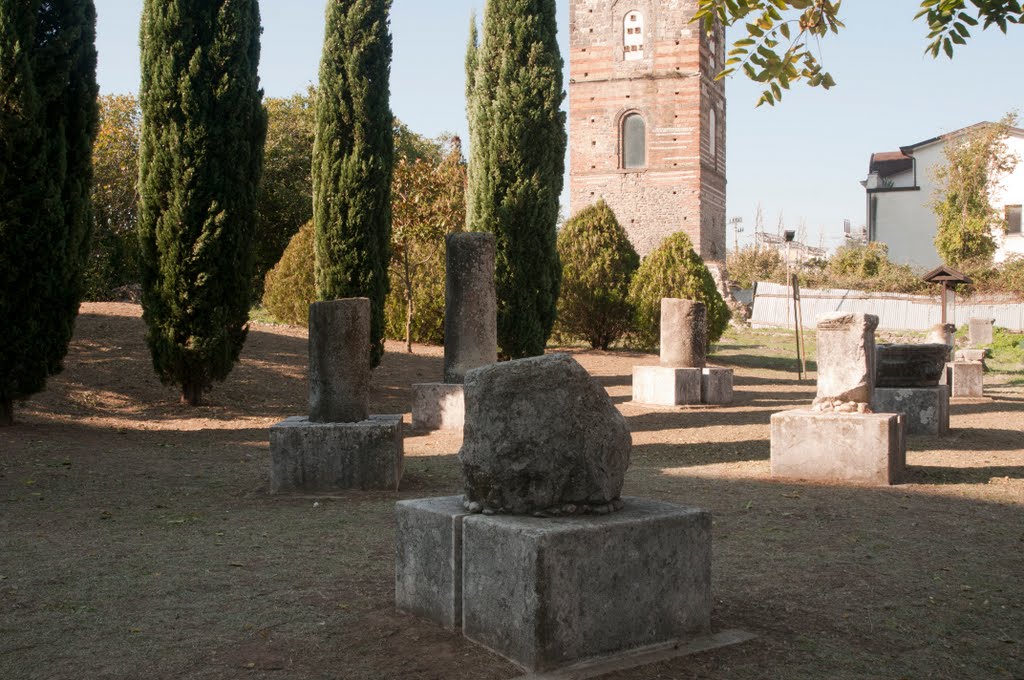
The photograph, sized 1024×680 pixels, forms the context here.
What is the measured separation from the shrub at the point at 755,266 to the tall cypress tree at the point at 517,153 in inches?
1216

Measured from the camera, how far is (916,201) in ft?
165

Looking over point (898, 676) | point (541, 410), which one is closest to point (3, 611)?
point (541, 410)

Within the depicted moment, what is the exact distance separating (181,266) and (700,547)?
10317 millimetres

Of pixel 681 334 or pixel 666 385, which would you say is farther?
pixel 681 334

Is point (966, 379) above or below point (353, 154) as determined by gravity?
below

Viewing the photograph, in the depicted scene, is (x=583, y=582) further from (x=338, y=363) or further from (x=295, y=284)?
(x=295, y=284)

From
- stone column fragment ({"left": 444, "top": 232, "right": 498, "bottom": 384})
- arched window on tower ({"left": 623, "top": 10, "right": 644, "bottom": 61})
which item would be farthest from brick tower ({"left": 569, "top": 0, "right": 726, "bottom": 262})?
stone column fragment ({"left": 444, "top": 232, "right": 498, "bottom": 384})

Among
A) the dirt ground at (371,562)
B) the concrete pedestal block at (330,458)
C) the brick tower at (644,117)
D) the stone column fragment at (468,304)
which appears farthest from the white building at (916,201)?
the concrete pedestal block at (330,458)

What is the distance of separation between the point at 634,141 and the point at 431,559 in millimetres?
33182

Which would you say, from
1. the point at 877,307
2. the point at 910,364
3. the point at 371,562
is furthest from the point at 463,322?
the point at 877,307

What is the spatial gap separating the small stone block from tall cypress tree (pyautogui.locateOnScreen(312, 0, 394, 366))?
33.1 feet

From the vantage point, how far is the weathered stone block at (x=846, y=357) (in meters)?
8.39

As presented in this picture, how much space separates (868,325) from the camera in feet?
27.8

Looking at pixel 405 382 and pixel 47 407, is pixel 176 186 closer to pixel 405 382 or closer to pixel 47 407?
pixel 47 407
